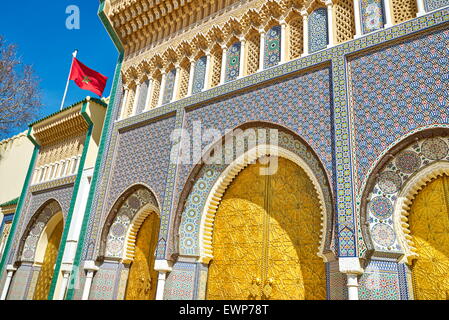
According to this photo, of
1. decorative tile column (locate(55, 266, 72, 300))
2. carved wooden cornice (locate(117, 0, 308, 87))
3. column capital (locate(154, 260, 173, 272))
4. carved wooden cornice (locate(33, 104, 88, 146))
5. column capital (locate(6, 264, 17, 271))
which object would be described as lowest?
decorative tile column (locate(55, 266, 72, 300))

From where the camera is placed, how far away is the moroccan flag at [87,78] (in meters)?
7.60

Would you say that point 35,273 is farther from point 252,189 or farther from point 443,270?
point 443,270

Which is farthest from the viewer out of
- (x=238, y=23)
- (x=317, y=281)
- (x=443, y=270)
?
(x=238, y=23)

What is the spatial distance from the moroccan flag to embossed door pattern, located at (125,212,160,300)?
149 inches

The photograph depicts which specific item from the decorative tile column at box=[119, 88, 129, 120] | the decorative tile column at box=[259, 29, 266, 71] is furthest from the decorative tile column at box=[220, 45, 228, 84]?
the decorative tile column at box=[119, 88, 129, 120]

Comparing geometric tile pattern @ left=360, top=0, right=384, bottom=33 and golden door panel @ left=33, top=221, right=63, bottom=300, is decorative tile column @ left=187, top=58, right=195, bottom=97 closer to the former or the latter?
geometric tile pattern @ left=360, top=0, right=384, bottom=33

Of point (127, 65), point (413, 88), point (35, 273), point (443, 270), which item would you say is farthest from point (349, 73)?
point (35, 273)

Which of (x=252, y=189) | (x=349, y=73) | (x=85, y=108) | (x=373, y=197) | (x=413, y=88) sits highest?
(x=85, y=108)

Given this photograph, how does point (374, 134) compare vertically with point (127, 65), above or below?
below

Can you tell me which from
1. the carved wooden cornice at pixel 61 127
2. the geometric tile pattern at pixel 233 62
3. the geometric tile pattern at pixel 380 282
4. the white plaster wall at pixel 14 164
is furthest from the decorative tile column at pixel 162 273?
the white plaster wall at pixel 14 164

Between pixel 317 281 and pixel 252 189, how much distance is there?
128 centimetres

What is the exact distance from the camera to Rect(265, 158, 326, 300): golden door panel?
11.8 ft

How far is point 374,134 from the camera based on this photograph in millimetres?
3365
